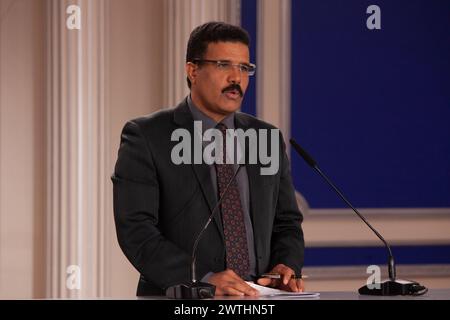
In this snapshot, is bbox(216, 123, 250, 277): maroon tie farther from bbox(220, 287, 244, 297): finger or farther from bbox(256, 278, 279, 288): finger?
bbox(220, 287, 244, 297): finger

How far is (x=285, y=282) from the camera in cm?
235

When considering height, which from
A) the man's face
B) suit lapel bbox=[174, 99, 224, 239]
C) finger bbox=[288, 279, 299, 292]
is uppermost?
the man's face

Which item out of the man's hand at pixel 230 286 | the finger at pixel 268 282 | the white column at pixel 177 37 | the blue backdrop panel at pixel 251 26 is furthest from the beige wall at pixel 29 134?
the man's hand at pixel 230 286

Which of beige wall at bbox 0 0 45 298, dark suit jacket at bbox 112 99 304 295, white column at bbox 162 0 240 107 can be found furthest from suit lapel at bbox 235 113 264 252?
beige wall at bbox 0 0 45 298

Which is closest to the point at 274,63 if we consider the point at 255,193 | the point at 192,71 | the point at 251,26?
the point at 251,26

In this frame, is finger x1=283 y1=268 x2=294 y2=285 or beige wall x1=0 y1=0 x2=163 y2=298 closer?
finger x1=283 y1=268 x2=294 y2=285

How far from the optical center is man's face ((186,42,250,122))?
2.58 meters

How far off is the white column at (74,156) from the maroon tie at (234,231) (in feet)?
5.12

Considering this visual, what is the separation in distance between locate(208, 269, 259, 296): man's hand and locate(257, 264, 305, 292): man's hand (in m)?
0.17

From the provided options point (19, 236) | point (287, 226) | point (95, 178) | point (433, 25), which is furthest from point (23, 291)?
point (433, 25)

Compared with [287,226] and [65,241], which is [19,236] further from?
[287,226]

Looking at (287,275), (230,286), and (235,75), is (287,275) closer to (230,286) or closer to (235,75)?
(230,286)

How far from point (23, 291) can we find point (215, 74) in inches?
71.8

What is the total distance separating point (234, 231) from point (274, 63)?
179 centimetres
